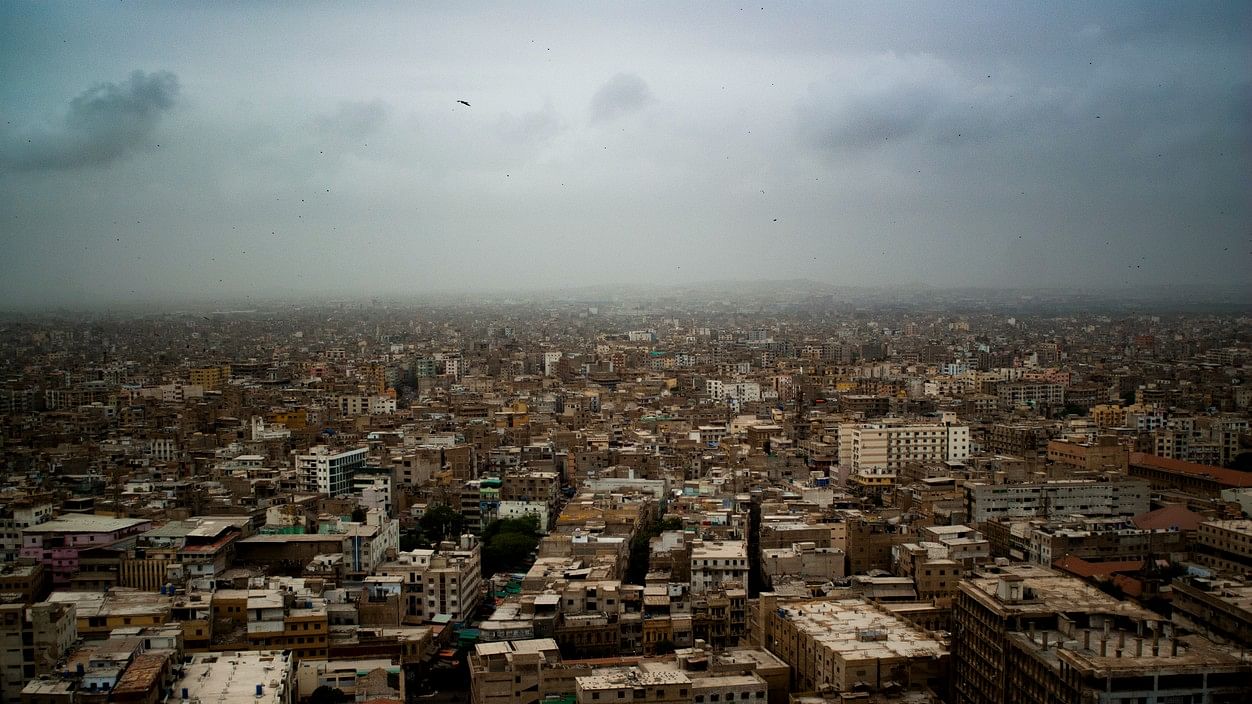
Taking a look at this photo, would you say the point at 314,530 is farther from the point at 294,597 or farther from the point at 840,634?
the point at 840,634

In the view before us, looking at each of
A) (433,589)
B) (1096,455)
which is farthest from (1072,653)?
(1096,455)

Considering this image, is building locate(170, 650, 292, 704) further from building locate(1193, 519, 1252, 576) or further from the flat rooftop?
building locate(1193, 519, 1252, 576)

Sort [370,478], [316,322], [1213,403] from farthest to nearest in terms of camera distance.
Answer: [316,322] < [1213,403] < [370,478]

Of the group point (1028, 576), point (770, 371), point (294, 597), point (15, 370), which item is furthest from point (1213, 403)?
point (15, 370)

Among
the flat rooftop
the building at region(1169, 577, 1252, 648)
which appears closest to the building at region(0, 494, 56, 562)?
the flat rooftop

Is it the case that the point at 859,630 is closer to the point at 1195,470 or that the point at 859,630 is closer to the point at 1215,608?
the point at 1215,608

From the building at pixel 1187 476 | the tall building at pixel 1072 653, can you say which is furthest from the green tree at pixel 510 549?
the building at pixel 1187 476

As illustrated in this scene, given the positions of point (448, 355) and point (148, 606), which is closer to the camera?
point (148, 606)

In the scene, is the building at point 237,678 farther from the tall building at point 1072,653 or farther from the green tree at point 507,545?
the tall building at point 1072,653
